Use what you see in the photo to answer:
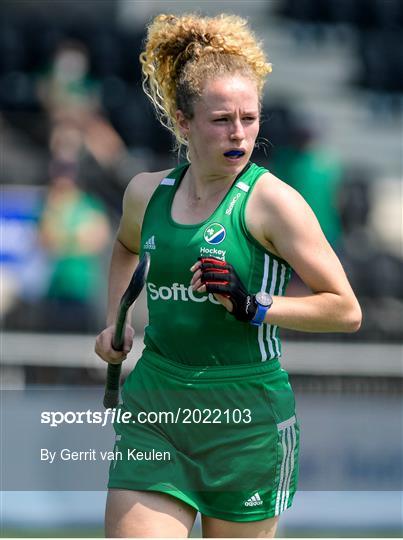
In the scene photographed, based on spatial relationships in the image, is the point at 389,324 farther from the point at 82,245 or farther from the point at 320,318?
the point at 320,318

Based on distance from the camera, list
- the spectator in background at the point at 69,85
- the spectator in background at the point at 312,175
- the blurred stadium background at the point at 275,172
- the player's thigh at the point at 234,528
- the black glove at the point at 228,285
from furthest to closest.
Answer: the spectator in background at the point at 69,85 → the spectator in background at the point at 312,175 → the blurred stadium background at the point at 275,172 → the player's thigh at the point at 234,528 → the black glove at the point at 228,285

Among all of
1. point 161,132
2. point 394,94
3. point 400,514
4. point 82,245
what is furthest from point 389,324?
point 394,94

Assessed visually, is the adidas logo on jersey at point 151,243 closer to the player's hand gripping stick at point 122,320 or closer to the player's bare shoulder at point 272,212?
the player's hand gripping stick at point 122,320

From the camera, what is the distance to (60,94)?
10039 mm

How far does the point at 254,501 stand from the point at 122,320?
0.64 meters

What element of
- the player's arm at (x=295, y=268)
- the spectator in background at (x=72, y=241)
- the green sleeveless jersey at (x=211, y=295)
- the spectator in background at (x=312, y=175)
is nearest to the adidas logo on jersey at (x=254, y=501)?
the green sleeveless jersey at (x=211, y=295)

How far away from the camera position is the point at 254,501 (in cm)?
356

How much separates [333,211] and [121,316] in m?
5.14

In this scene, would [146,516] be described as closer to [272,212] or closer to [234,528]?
[234,528]

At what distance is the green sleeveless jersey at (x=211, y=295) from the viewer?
3.51m

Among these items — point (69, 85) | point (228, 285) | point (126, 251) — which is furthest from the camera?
point (69, 85)

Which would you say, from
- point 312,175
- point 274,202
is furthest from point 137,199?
point 312,175

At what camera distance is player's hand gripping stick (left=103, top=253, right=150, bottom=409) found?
3480 millimetres

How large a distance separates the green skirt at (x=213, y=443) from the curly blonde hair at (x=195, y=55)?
0.76 meters
